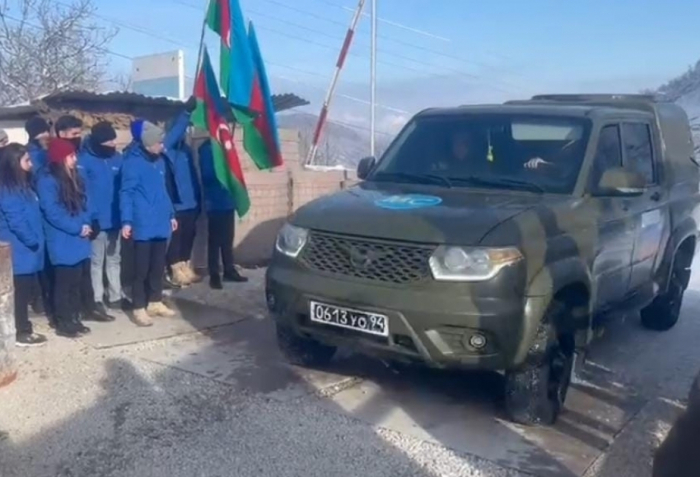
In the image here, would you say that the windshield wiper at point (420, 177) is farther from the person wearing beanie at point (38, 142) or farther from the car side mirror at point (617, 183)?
the person wearing beanie at point (38, 142)

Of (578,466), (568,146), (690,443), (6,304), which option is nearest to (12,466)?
(6,304)

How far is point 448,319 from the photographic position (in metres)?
4.75

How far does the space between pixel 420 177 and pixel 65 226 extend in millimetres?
2732

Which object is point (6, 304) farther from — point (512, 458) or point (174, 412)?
point (512, 458)

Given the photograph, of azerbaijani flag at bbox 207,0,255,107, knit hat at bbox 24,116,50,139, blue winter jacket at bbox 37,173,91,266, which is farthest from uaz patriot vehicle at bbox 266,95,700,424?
knit hat at bbox 24,116,50,139

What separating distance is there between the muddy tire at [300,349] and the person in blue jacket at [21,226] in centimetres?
193

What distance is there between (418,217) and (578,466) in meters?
1.69

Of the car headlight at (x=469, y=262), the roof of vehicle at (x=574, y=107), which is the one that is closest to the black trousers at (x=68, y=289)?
the roof of vehicle at (x=574, y=107)

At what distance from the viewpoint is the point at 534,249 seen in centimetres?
485

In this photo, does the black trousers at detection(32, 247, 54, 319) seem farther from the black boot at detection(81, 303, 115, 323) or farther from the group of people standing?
the black boot at detection(81, 303, 115, 323)

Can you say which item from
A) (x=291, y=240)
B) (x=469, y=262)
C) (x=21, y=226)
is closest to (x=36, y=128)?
(x=21, y=226)

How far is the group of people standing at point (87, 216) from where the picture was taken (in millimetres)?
6168

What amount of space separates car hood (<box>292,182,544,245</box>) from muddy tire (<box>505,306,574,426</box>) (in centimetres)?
72

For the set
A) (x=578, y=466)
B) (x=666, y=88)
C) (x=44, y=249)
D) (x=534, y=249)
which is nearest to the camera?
(x=578, y=466)
